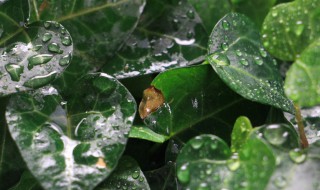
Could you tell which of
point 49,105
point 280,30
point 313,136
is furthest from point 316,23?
point 49,105

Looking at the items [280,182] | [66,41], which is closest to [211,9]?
[66,41]

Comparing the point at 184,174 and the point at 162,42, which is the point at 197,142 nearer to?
the point at 184,174

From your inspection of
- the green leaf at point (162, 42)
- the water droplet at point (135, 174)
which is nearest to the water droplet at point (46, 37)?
the green leaf at point (162, 42)

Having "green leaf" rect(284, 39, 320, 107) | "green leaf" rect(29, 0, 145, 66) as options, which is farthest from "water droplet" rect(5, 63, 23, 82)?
"green leaf" rect(284, 39, 320, 107)

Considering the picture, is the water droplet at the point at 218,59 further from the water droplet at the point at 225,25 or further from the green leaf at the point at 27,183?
the green leaf at the point at 27,183

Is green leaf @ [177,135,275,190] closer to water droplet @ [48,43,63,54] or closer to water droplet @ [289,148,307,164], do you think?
water droplet @ [289,148,307,164]

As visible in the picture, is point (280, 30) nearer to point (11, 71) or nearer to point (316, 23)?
point (316, 23)
